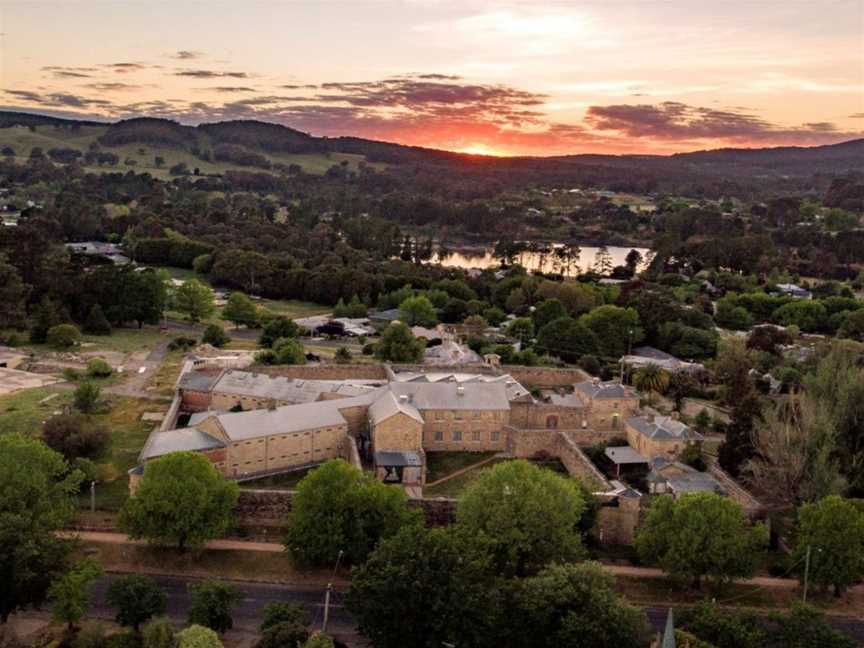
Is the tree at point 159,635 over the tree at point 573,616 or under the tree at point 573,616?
under

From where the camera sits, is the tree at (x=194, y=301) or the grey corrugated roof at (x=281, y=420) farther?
the tree at (x=194, y=301)

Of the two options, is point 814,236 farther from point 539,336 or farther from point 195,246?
point 195,246

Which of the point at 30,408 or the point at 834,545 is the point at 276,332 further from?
the point at 834,545

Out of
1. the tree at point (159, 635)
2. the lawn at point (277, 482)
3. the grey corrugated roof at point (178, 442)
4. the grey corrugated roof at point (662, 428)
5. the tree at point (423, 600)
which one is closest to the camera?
the tree at point (159, 635)

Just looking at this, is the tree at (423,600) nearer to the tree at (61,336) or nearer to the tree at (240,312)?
the tree at (61,336)

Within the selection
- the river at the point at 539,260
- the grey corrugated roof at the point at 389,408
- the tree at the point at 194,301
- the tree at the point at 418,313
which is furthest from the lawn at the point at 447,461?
the river at the point at 539,260

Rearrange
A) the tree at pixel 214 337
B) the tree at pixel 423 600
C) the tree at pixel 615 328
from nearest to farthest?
1. the tree at pixel 423 600
2. the tree at pixel 214 337
3. the tree at pixel 615 328

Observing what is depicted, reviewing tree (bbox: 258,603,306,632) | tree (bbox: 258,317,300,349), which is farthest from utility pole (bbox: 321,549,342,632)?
tree (bbox: 258,317,300,349)

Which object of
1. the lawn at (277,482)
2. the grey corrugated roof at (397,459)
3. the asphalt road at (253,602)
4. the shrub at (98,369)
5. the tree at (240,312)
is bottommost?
the tree at (240,312)
